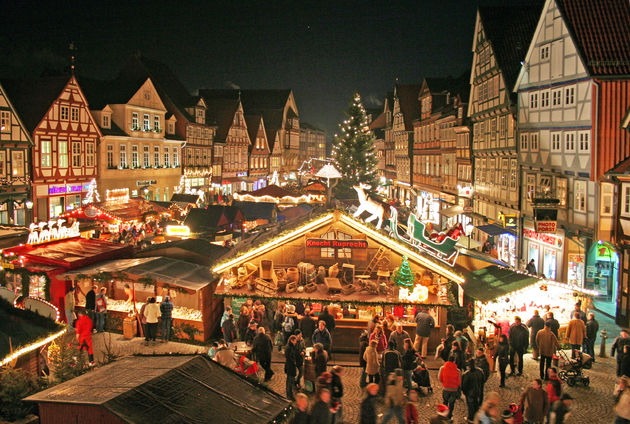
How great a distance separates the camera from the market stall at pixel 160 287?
1655cm

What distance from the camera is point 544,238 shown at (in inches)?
997

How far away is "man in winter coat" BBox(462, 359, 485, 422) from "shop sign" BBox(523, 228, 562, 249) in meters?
14.4

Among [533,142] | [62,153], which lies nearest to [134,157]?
[62,153]

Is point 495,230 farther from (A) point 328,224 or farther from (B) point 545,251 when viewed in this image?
(A) point 328,224

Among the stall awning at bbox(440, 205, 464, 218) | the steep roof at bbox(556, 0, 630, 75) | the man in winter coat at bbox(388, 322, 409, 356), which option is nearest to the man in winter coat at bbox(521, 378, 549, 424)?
the man in winter coat at bbox(388, 322, 409, 356)

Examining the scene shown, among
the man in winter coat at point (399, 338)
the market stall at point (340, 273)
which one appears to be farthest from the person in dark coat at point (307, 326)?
the man in winter coat at point (399, 338)

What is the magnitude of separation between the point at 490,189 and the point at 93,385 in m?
28.6

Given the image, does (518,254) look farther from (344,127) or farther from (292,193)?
(344,127)

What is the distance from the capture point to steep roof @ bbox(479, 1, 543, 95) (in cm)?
2955

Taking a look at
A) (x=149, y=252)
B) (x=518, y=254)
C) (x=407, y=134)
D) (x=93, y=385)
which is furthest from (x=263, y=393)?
(x=407, y=134)

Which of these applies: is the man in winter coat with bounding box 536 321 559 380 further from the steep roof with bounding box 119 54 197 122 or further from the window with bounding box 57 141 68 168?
the steep roof with bounding box 119 54 197 122

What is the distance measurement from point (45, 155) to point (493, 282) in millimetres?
30330

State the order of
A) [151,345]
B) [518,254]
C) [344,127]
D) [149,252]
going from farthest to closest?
[344,127] → [518,254] → [149,252] → [151,345]

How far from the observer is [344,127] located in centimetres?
5147
